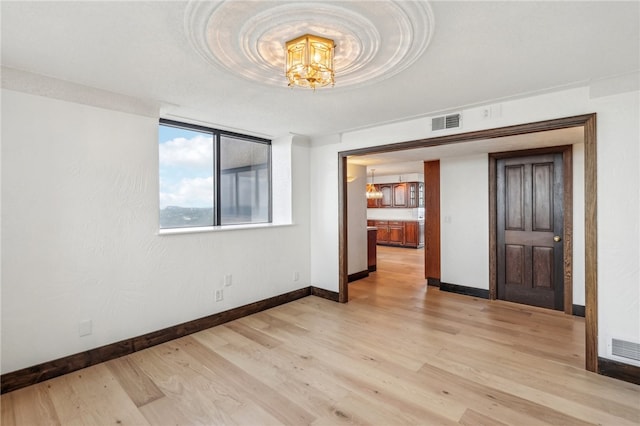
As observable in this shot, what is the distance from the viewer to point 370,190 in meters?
10.4

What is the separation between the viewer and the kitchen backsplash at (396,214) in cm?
1022

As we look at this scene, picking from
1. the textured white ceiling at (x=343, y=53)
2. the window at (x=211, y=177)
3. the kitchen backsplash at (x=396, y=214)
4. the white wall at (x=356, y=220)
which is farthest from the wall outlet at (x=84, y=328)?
the kitchen backsplash at (x=396, y=214)

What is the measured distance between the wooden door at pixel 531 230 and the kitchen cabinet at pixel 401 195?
18.5 ft

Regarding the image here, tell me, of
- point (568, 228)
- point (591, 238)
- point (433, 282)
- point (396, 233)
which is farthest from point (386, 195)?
point (591, 238)

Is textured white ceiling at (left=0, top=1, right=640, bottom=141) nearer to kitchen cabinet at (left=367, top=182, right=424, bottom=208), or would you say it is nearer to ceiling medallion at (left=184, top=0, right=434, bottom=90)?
ceiling medallion at (left=184, top=0, right=434, bottom=90)

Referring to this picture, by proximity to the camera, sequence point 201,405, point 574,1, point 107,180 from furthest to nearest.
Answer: point 107,180 → point 201,405 → point 574,1

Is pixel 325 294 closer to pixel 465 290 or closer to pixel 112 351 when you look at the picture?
pixel 465 290

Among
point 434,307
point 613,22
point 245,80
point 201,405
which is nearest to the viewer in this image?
point 613,22

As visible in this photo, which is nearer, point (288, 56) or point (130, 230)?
point (288, 56)

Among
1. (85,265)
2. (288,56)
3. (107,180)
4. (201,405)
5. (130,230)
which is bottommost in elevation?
(201,405)

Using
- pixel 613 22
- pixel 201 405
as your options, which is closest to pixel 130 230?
pixel 201 405

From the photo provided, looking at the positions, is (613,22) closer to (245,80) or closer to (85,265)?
(245,80)

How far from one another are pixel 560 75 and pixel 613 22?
738mm

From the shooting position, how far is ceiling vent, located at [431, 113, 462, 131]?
11.2 ft
